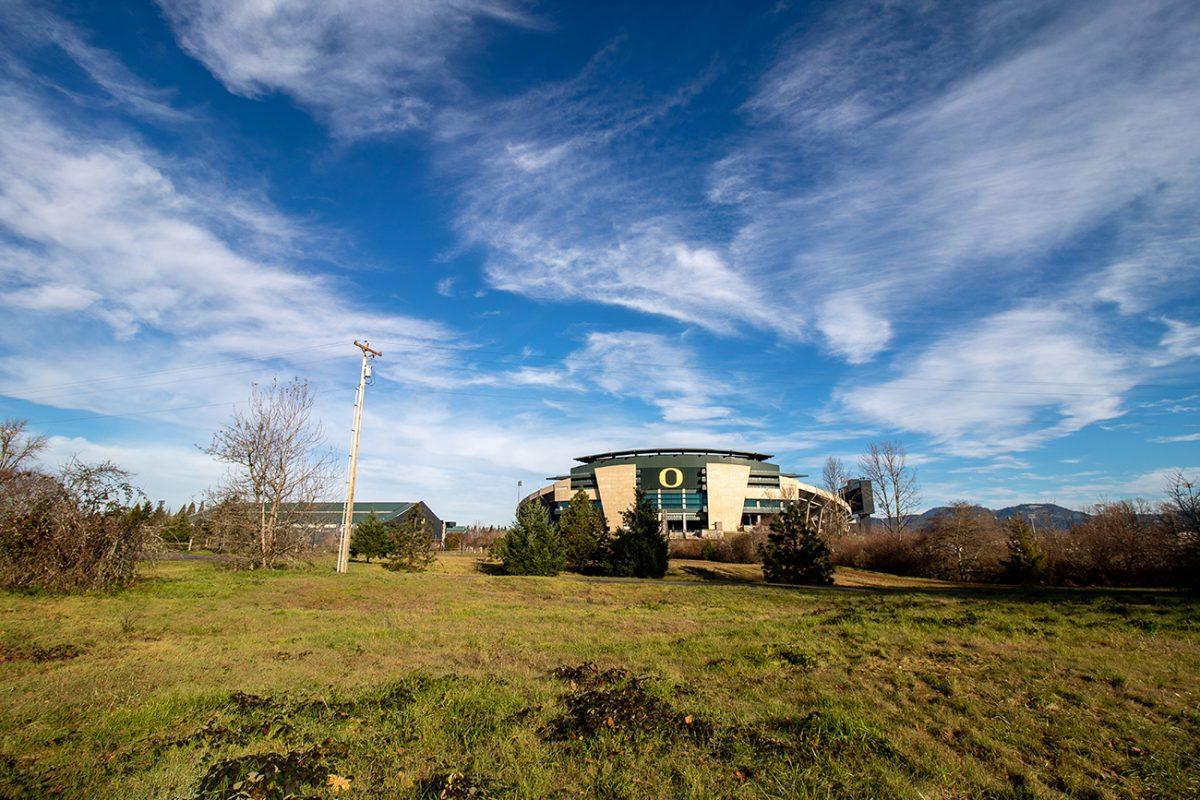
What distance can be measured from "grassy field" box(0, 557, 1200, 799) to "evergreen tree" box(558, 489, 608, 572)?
72.1ft

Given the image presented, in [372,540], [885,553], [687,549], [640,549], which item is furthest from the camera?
[687,549]

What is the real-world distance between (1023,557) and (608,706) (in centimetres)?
3467

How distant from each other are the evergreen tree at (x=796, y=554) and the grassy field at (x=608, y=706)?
14392 mm

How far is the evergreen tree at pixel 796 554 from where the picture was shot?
88.2 feet

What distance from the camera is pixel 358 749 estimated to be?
5387 mm

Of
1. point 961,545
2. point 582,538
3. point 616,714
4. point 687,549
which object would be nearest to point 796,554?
point 582,538

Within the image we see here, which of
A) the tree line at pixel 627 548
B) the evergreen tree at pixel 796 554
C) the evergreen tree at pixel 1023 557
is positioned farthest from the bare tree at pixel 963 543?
the evergreen tree at pixel 796 554

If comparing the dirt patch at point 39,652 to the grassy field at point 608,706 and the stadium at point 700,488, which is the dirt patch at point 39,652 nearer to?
the grassy field at point 608,706

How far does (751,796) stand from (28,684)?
881cm

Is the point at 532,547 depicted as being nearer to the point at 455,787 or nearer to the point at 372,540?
the point at 372,540

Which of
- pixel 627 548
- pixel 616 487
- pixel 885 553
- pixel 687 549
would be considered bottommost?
pixel 687 549

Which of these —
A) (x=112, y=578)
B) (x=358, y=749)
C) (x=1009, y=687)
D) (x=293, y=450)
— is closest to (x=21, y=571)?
(x=112, y=578)

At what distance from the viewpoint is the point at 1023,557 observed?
102 feet

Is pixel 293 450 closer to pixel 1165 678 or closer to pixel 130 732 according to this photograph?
pixel 130 732
